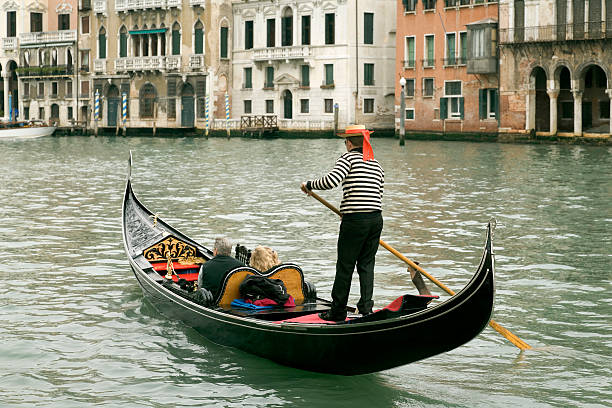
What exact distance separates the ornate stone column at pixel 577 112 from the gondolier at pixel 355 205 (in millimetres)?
29532

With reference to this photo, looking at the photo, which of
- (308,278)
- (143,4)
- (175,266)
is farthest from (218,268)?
(143,4)

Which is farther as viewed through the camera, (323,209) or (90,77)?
(90,77)

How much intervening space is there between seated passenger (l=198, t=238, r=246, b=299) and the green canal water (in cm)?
44

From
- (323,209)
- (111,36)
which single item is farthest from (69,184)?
(111,36)

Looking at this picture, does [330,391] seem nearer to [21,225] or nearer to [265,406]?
[265,406]

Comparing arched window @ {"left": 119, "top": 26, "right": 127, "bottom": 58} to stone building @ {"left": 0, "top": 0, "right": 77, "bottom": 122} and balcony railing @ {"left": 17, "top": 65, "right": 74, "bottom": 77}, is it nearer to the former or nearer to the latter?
stone building @ {"left": 0, "top": 0, "right": 77, "bottom": 122}

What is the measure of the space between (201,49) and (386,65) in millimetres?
9346

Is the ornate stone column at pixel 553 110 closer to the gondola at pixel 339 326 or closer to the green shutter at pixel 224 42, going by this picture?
the green shutter at pixel 224 42

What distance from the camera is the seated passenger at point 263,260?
25.3ft

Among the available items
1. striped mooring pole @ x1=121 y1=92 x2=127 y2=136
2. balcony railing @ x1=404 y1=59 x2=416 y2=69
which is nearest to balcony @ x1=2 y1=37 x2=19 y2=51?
striped mooring pole @ x1=121 y1=92 x2=127 y2=136

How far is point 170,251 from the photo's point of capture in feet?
31.8

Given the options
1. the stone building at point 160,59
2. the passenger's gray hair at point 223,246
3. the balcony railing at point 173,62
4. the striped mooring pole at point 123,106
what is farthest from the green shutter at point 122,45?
the passenger's gray hair at point 223,246

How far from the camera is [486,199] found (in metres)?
17.6

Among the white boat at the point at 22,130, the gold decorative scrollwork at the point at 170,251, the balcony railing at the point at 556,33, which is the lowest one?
the gold decorative scrollwork at the point at 170,251
